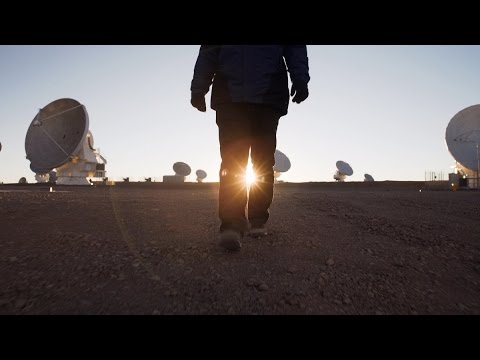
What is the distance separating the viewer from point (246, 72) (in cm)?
262

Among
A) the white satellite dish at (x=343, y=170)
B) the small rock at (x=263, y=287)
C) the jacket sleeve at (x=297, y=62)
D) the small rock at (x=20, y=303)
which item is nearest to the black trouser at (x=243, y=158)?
the jacket sleeve at (x=297, y=62)

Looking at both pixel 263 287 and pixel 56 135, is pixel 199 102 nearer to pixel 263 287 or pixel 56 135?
pixel 263 287

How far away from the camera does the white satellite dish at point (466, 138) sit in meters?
26.9

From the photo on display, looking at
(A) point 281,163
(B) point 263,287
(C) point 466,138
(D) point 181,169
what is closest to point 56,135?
(D) point 181,169

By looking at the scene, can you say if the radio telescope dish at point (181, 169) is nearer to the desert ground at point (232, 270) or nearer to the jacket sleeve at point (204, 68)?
the desert ground at point (232, 270)

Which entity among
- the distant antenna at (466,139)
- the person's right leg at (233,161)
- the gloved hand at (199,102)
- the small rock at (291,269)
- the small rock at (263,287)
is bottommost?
the small rock at (263,287)

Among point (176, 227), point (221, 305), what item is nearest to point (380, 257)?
point (221, 305)

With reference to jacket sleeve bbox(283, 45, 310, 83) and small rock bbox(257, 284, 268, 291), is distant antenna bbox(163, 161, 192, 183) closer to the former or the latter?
jacket sleeve bbox(283, 45, 310, 83)

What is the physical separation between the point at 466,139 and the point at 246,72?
33006mm

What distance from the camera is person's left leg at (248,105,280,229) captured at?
2740 mm

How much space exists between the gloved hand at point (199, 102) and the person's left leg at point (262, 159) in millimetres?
532

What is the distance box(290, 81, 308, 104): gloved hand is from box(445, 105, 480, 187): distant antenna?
3122 cm
